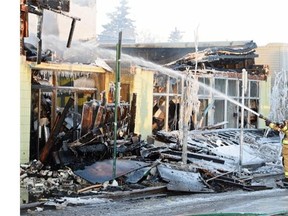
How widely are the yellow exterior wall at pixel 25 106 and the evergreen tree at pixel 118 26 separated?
68 cm

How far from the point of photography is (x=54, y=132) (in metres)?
4.22

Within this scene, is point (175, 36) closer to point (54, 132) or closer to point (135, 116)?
point (135, 116)

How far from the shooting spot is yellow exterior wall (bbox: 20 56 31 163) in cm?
398

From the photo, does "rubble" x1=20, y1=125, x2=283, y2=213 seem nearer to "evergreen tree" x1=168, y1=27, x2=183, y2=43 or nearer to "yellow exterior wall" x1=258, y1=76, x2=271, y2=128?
"yellow exterior wall" x1=258, y1=76, x2=271, y2=128

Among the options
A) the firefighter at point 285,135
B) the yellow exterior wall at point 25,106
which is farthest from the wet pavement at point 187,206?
the yellow exterior wall at point 25,106

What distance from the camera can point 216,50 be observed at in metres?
4.93

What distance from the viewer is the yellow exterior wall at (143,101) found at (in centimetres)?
489

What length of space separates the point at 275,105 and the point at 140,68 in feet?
6.02

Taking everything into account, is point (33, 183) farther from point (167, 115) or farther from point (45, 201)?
point (167, 115)

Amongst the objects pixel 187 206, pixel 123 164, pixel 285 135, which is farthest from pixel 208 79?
pixel 187 206

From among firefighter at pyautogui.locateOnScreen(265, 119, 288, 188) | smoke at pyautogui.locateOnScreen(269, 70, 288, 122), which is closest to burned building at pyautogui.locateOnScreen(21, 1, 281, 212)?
smoke at pyautogui.locateOnScreen(269, 70, 288, 122)

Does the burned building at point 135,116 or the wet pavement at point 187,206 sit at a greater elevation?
the burned building at point 135,116

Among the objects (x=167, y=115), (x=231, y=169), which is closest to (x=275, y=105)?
(x=231, y=169)

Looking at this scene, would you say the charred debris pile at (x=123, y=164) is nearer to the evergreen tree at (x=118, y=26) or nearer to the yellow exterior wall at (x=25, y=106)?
the yellow exterior wall at (x=25, y=106)
